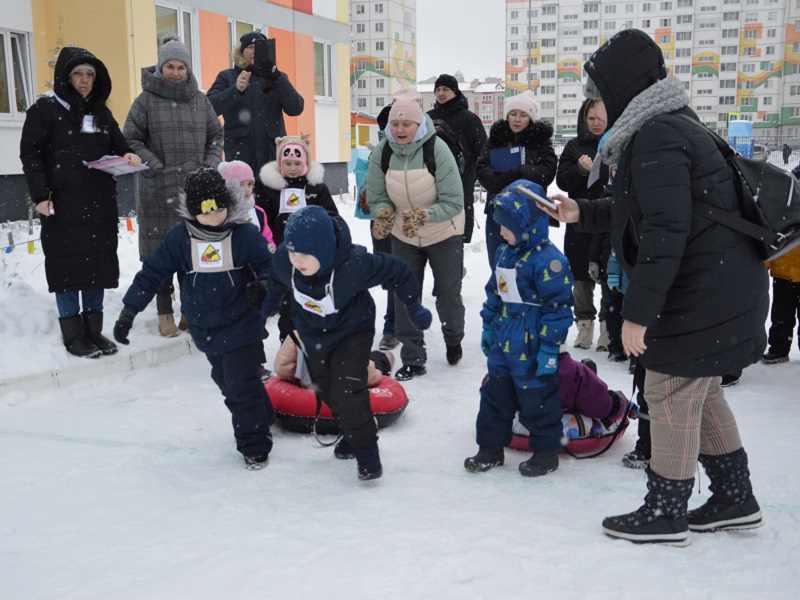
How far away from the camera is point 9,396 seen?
5.24 m

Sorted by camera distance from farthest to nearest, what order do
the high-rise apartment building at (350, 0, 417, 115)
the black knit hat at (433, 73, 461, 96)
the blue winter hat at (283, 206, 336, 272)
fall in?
the high-rise apartment building at (350, 0, 417, 115) → the black knit hat at (433, 73, 461, 96) → the blue winter hat at (283, 206, 336, 272)

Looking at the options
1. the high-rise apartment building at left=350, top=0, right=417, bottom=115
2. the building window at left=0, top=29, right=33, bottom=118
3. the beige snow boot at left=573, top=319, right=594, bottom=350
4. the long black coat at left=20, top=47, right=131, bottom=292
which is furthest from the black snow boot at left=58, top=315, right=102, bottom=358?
the high-rise apartment building at left=350, top=0, right=417, bottom=115

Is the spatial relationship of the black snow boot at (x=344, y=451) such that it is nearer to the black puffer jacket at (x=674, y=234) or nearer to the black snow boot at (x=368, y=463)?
the black snow boot at (x=368, y=463)

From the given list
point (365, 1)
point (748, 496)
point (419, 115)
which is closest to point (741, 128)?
point (419, 115)

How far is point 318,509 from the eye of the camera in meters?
3.58

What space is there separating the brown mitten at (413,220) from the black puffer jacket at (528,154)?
107cm

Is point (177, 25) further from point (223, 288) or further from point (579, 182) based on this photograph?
point (223, 288)

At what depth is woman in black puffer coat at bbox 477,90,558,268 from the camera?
635 centimetres

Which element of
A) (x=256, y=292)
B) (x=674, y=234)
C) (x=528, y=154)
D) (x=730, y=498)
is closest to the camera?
(x=674, y=234)

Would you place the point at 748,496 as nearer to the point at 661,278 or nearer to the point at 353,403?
the point at 661,278

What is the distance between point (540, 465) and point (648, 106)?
2022 mm

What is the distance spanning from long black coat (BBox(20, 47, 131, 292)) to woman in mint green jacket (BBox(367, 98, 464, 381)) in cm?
219

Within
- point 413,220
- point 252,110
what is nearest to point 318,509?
point 413,220

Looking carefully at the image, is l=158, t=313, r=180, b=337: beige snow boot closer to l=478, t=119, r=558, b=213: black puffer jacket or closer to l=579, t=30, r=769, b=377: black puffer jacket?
l=478, t=119, r=558, b=213: black puffer jacket
